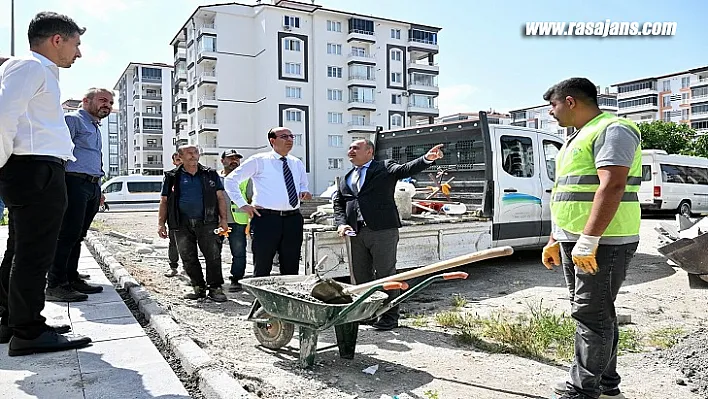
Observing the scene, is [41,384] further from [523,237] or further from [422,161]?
[523,237]

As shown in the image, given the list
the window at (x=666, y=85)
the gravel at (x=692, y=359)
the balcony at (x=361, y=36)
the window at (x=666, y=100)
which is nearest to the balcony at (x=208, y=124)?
the balcony at (x=361, y=36)

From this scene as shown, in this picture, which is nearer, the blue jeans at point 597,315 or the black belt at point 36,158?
the blue jeans at point 597,315

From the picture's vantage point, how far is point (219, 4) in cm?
5191

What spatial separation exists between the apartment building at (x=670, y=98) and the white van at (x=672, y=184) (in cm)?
6498

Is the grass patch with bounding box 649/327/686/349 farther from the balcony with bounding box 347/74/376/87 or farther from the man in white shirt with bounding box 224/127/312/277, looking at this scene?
the balcony with bounding box 347/74/376/87

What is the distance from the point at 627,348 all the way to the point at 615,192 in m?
2.06

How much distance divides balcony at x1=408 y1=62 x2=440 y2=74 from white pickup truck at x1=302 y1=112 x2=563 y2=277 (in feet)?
167

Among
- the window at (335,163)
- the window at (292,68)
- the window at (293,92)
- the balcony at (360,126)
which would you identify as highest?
the window at (292,68)

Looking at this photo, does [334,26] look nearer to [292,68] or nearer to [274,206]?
[292,68]

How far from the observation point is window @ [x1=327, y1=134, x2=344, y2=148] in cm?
5241

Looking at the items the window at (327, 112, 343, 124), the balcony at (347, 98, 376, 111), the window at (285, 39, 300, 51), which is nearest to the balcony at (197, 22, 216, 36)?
the window at (285, 39, 300, 51)

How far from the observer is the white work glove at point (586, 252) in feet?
9.50

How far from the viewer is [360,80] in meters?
53.1

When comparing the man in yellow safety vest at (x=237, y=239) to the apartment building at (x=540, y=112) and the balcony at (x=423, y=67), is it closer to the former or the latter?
the balcony at (x=423, y=67)
